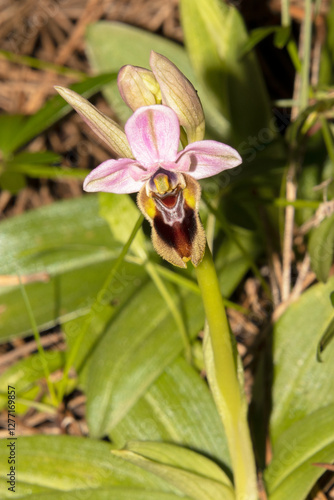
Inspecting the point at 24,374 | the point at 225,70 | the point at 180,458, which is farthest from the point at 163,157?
the point at 24,374

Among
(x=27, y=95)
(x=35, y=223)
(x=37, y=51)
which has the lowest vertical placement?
(x=35, y=223)

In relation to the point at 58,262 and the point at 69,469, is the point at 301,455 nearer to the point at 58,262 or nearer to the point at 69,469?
the point at 69,469

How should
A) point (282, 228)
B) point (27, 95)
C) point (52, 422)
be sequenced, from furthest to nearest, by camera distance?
point (27, 95), point (52, 422), point (282, 228)

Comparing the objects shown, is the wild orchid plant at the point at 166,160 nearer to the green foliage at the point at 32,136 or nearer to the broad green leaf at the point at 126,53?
the green foliage at the point at 32,136

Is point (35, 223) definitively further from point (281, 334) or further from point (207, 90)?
point (281, 334)

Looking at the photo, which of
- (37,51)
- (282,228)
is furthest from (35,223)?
(37,51)

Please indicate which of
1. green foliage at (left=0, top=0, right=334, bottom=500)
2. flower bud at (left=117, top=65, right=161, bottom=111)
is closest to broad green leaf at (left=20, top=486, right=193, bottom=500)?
green foliage at (left=0, top=0, right=334, bottom=500)

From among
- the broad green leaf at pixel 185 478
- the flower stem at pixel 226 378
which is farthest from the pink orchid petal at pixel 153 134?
the broad green leaf at pixel 185 478
